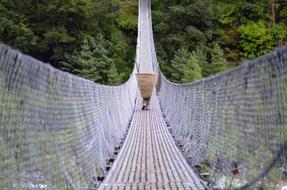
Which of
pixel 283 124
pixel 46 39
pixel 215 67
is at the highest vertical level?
pixel 46 39

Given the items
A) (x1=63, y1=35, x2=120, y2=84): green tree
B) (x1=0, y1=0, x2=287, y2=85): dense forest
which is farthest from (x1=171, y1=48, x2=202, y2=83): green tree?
(x1=63, y1=35, x2=120, y2=84): green tree

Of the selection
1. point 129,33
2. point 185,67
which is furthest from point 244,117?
point 129,33

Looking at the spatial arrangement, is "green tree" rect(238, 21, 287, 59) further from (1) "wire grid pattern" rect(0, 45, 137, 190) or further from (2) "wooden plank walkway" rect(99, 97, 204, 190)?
(1) "wire grid pattern" rect(0, 45, 137, 190)

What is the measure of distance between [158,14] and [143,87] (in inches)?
545

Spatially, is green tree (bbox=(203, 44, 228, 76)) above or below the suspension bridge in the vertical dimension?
above

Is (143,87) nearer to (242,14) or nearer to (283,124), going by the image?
(283,124)

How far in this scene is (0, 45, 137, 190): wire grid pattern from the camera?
1787 mm

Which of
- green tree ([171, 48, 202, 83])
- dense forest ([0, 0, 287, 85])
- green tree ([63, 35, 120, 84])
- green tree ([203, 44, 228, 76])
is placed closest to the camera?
green tree ([171, 48, 202, 83])

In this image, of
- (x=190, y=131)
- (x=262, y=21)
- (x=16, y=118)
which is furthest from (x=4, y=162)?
(x=262, y=21)

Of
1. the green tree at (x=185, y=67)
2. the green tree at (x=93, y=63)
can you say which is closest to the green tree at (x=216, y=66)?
the green tree at (x=185, y=67)

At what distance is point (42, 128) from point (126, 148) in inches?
99.2

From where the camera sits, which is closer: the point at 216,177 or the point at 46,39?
the point at 216,177

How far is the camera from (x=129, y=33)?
22766mm

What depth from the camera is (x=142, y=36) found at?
16438 millimetres
